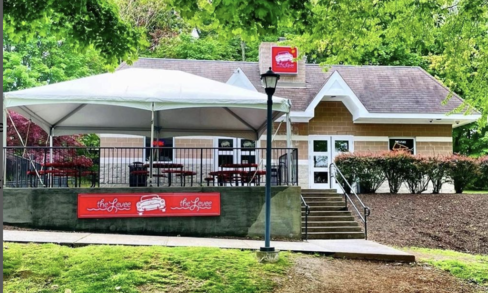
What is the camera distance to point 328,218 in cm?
1152

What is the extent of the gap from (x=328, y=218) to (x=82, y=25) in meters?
7.48

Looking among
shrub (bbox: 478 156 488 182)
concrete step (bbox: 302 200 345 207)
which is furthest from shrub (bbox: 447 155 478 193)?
concrete step (bbox: 302 200 345 207)

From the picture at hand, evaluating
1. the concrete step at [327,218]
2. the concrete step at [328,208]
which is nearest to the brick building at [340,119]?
the concrete step at [328,208]

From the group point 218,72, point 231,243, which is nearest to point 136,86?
point 231,243

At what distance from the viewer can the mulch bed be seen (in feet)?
37.4

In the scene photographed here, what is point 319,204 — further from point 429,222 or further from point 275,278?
point 275,278

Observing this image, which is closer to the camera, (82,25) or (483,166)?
(82,25)

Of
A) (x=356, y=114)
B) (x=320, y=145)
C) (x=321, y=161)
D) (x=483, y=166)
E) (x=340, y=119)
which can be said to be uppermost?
(x=356, y=114)

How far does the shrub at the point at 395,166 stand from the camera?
51.1 ft

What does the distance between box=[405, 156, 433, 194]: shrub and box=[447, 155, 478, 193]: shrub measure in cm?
88

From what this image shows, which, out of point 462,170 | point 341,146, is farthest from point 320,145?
point 462,170

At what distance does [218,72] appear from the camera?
1917cm

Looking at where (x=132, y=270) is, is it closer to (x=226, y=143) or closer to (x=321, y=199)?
(x=321, y=199)

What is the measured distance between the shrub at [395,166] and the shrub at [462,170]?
1.65m
